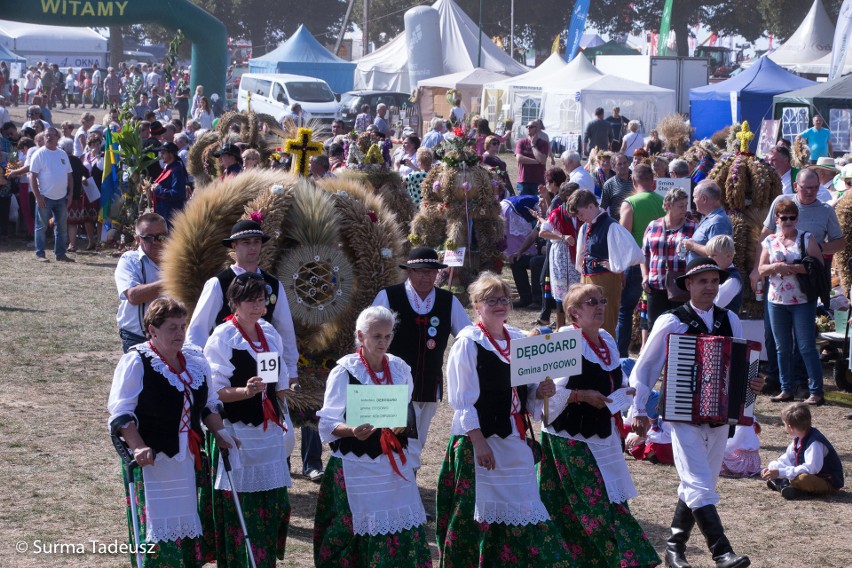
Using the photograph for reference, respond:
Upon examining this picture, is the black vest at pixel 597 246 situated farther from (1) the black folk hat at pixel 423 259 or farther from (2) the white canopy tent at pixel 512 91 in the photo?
(2) the white canopy tent at pixel 512 91

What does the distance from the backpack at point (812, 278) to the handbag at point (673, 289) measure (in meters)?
1.07

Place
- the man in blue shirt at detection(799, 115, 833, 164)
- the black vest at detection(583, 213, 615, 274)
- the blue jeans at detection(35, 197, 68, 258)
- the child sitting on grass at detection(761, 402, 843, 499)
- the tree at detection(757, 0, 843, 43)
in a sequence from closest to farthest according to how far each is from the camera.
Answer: the child sitting on grass at detection(761, 402, 843, 499) < the black vest at detection(583, 213, 615, 274) < the blue jeans at detection(35, 197, 68, 258) < the man in blue shirt at detection(799, 115, 833, 164) < the tree at detection(757, 0, 843, 43)

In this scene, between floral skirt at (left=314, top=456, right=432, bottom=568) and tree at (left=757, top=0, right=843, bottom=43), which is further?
tree at (left=757, top=0, right=843, bottom=43)

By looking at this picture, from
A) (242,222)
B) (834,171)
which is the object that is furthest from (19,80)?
(242,222)

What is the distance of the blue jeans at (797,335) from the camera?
9547 millimetres

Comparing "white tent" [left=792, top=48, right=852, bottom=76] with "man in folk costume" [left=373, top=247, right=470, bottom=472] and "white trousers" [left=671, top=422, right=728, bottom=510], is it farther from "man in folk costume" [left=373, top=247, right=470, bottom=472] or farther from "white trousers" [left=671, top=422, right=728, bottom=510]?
"white trousers" [left=671, top=422, right=728, bottom=510]

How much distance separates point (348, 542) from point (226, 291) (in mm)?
1578

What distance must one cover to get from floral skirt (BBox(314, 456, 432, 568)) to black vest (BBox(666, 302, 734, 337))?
5.64ft

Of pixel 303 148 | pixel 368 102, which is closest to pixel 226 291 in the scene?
pixel 303 148

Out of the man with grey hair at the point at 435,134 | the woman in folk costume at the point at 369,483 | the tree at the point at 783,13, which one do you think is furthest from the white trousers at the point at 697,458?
the tree at the point at 783,13

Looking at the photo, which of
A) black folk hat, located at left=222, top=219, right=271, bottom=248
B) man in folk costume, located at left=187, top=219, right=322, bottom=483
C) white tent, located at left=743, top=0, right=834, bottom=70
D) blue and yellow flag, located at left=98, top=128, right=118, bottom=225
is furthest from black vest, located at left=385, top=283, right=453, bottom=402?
white tent, located at left=743, top=0, right=834, bottom=70

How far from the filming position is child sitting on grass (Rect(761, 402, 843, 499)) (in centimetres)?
747

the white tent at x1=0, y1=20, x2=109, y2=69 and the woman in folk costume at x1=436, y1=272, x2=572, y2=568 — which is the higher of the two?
the white tent at x1=0, y1=20, x2=109, y2=69

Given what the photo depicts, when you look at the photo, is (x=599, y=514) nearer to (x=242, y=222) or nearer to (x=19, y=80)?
(x=242, y=222)
